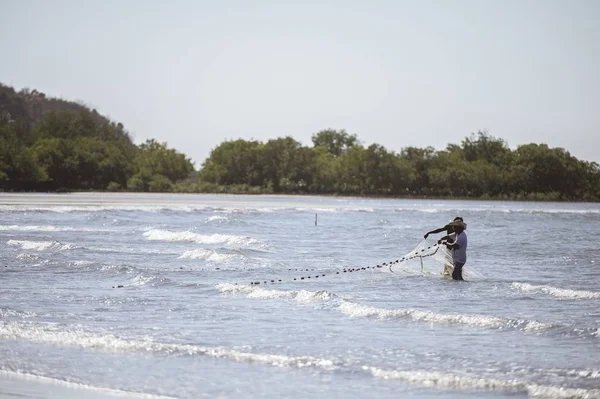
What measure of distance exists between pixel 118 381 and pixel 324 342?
3.80m

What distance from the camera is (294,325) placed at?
1678cm

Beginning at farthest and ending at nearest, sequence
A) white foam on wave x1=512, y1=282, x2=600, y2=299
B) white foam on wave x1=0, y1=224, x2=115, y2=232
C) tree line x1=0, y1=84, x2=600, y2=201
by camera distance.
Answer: tree line x1=0, y1=84, x2=600, y2=201 < white foam on wave x1=0, y1=224, x2=115, y2=232 < white foam on wave x1=512, y1=282, x2=600, y2=299

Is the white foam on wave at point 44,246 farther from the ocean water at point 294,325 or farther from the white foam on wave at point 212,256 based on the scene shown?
the white foam on wave at point 212,256

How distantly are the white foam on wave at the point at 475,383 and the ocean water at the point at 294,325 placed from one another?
2 cm

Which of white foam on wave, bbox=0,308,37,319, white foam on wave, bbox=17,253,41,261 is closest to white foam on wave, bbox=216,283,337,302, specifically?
white foam on wave, bbox=0,308,37,319

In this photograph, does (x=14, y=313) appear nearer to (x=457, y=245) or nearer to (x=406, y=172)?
(x=457, y=245)

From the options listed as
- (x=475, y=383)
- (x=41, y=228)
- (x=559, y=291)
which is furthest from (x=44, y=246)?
(x=475, y=383)

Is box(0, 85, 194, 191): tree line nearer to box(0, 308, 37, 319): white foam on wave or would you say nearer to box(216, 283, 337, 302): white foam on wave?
box(216, 283, 337, 302): white foam on wave

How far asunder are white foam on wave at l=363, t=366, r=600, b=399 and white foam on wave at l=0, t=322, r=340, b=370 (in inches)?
37.8

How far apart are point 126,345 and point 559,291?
37.9ft

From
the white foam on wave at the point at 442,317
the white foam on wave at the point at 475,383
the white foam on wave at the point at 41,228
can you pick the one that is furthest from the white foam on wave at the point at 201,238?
the white foam on wave at the point at 475,383

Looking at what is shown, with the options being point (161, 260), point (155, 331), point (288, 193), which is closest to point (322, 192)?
point (288, 193)

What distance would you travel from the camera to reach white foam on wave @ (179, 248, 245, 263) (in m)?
31.2

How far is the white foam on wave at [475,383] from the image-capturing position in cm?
1178
